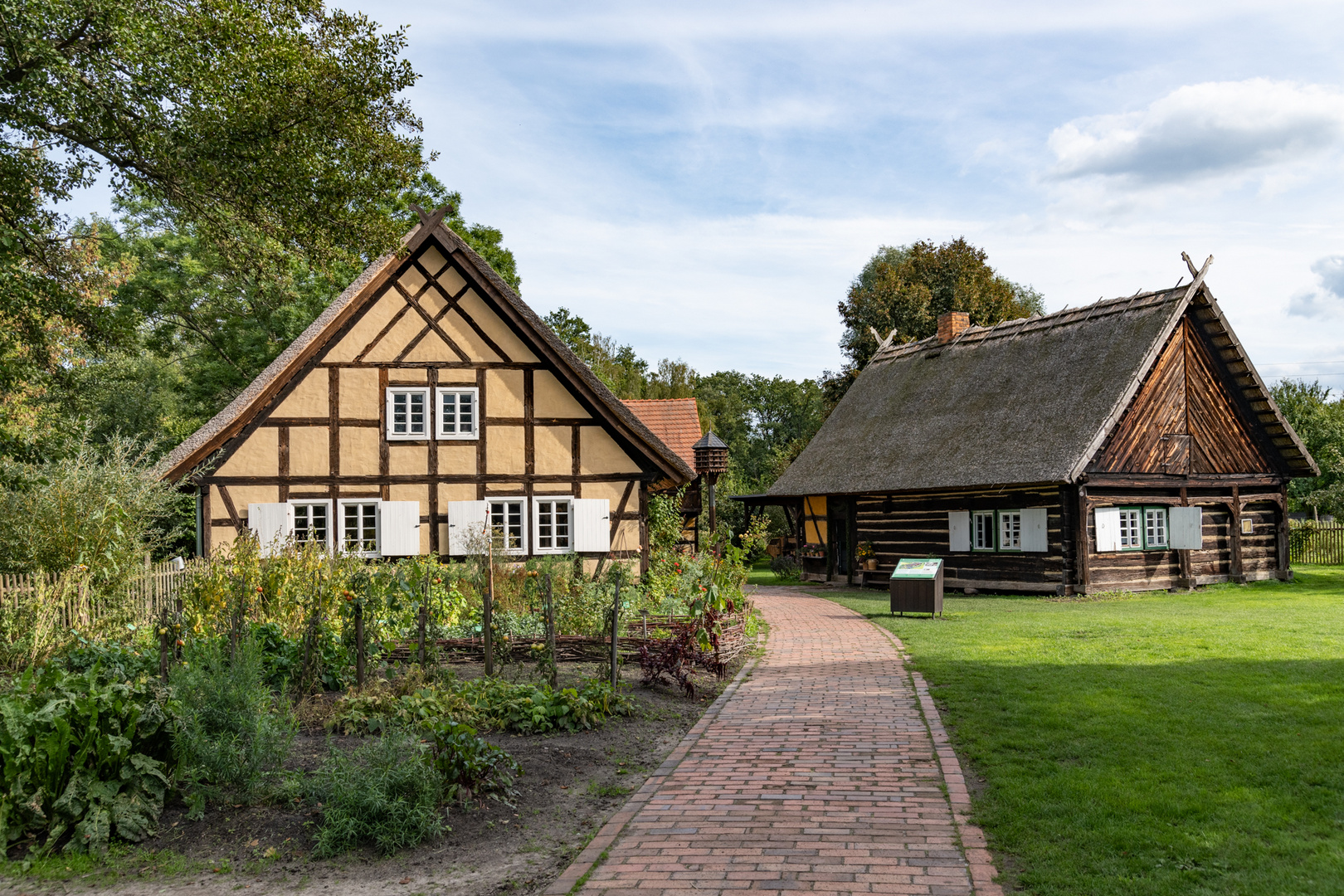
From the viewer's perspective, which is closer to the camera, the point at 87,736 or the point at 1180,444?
the point at 87,736

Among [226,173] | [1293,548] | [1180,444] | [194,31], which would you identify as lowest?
[1293,548]

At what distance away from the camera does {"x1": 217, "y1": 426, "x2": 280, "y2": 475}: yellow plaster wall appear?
17359mm

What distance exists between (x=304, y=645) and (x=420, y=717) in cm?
192

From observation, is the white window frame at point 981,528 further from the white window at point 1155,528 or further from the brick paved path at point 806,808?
the brick paved path at point 806,808

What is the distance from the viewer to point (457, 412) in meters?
18.3

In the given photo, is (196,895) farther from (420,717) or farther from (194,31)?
(194,31)

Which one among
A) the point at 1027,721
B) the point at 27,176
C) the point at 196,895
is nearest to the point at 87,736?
the point at 196,895

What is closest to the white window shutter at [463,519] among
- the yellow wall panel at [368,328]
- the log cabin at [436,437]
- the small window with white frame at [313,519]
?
the log cabin at [436,437]

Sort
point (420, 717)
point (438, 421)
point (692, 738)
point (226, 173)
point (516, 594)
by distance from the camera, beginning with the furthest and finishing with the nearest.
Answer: point (438, 421)
point (516, 594)
point (226, 173)
point (692, 738)
point (420, 717)

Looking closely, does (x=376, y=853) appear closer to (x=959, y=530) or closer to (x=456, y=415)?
(x=456, y=415)

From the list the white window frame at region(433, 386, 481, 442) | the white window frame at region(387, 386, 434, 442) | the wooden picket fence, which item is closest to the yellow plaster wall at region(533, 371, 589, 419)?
the white window frame at region(433, 386, 481, 442)

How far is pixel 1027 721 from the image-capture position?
7.96 m

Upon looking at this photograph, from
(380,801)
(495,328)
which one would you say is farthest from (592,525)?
(380,801)

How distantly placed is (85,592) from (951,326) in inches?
922
